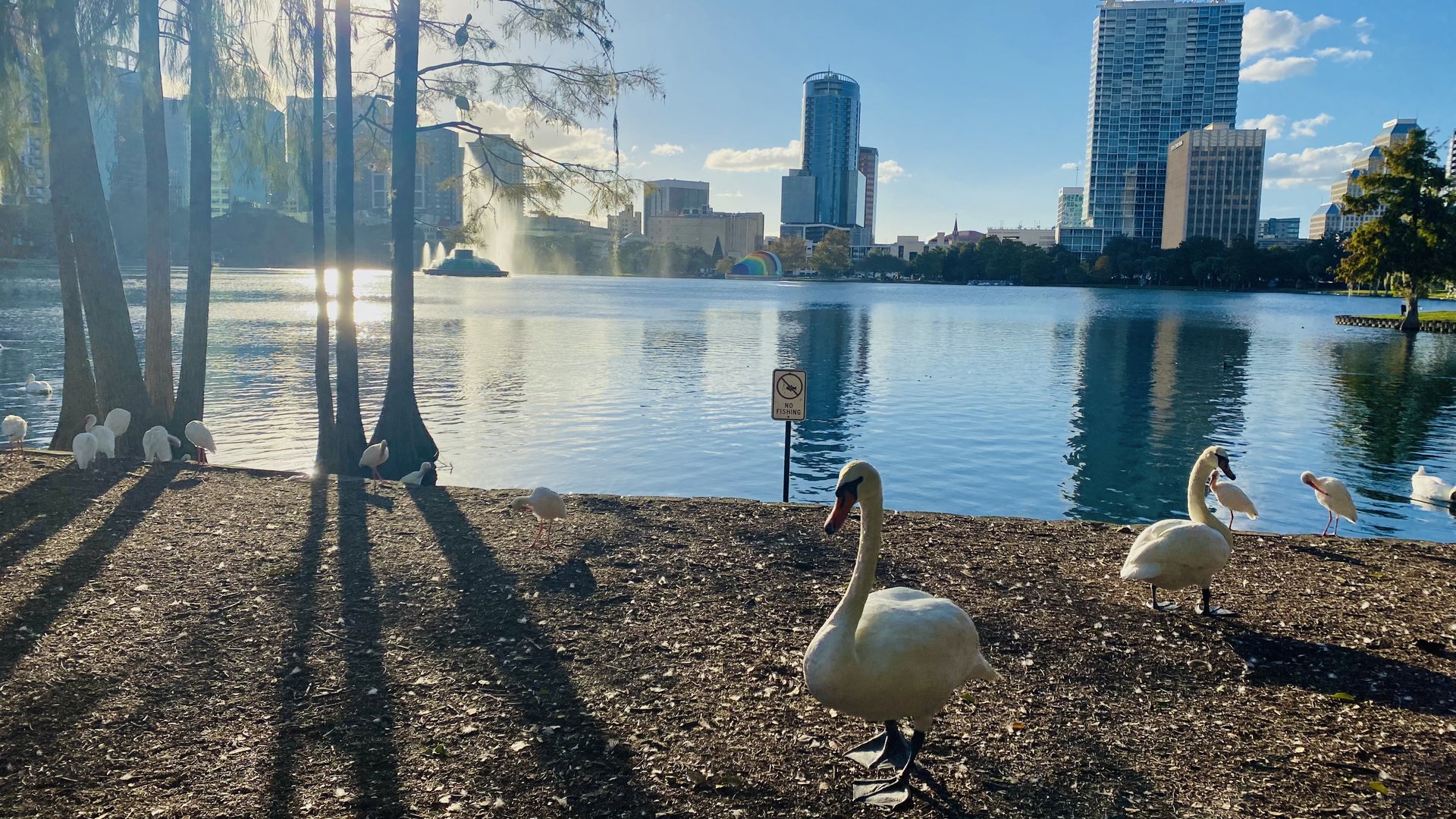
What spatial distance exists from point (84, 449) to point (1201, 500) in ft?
46.8

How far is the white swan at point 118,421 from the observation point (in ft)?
47.9

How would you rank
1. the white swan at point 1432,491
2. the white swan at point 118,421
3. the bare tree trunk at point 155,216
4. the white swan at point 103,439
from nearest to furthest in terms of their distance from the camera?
the white swan at point 103,439 < the white swan at point 118,421 < the bare tree trunk at point 155,216 < the white swan at point 1432,491

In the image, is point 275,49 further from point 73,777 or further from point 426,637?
point 73,777

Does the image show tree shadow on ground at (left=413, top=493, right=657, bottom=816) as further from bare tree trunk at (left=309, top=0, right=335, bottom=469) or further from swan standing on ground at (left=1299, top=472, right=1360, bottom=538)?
swan standing on ground at (left=1299, top=472, right=1360, bottom=538)

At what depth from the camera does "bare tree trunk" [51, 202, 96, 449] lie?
610 inches

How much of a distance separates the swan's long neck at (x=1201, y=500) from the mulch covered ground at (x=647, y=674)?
59 cm

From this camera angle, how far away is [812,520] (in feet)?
36.6

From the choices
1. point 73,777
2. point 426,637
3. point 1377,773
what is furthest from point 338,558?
point 1377,773

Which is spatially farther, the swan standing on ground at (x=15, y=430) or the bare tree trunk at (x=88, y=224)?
the swan standing on ground at (x=15, y=430)

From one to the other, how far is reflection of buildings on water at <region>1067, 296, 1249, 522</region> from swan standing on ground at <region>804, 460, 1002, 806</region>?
42.9 feet

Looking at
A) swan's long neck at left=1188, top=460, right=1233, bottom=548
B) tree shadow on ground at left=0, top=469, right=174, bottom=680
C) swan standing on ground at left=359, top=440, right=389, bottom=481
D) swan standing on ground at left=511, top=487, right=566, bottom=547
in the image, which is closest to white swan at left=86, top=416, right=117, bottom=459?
tree shadow on ground at left=0, top=469, right=174, bottom=680

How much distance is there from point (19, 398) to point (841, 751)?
29.6 meters

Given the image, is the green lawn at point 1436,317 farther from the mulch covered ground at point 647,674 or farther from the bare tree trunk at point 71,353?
the bare tree trunk at point 71,353

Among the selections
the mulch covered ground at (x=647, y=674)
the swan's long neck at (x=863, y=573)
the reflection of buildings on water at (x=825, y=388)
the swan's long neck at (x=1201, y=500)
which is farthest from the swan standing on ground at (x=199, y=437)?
the swan's long neck at (x=1201, y=500)
